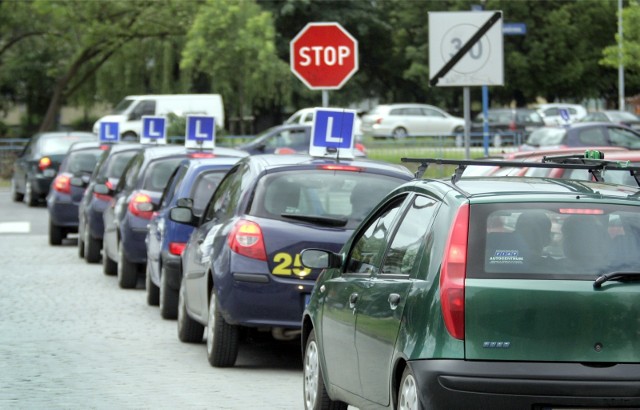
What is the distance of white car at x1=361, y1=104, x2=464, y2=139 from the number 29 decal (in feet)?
157

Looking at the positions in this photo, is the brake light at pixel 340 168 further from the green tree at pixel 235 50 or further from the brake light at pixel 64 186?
the green tree at pixel 235 50

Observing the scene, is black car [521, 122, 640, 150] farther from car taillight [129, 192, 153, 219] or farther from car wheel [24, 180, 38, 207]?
car taillight [129, 192, 153, 219]

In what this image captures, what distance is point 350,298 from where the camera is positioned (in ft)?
25.1

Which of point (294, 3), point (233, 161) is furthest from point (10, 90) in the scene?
point (233, 161)

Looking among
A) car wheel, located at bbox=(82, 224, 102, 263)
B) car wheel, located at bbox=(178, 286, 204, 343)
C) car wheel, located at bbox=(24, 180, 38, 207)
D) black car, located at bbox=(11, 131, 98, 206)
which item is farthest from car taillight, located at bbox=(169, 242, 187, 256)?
car wheel, located at bbox=(24, 180, 38, 207)

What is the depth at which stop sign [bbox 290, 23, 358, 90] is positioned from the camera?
17344mm

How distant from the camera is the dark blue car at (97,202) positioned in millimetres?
20625

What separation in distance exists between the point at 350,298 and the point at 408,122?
170ft

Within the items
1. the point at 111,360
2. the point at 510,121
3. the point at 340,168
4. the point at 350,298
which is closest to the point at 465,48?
the point at 340,168

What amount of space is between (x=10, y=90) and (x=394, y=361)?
210 feet

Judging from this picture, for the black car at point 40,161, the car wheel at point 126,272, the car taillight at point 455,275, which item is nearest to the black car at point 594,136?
the black car at point 40,161

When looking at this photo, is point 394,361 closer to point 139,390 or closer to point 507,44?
point 139,390

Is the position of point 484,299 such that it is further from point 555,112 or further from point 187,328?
point 555,112

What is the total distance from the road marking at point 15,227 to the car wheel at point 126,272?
10782mm
